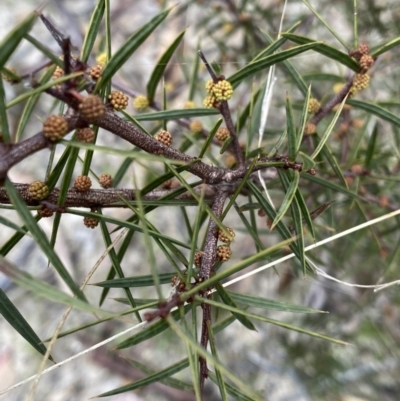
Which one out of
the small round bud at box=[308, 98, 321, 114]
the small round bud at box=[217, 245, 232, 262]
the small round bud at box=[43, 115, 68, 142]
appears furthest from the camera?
the small round bud at box=[308, 98, 321, 114]

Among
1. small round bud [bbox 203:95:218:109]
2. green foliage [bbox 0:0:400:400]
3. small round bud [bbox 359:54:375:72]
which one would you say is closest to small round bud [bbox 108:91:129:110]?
green foliage [bbox 0:0:400:400]

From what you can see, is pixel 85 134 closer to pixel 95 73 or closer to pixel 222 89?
pixel 95 73

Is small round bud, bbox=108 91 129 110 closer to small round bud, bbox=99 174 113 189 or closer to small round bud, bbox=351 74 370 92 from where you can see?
small round bud, bbox=99 174 113 189

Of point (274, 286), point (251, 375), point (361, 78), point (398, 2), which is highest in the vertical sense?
point (398, 2)

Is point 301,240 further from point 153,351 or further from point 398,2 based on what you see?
point 153,351

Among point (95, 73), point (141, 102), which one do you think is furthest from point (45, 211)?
point (141, 102)

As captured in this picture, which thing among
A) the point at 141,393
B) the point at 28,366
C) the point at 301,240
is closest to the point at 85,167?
the point at 301,240
